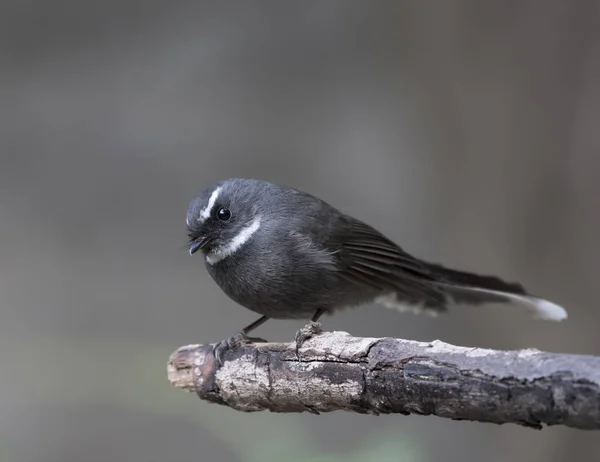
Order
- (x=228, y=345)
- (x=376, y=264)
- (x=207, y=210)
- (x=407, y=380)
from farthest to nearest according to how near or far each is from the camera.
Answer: (x=376, y=264), (x=207, y=210), (x=228, y=345), (x=407, y=380)

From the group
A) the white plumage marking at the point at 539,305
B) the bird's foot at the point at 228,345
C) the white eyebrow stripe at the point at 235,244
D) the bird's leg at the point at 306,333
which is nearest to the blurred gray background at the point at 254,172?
the white plumage marking at the point at 539,305

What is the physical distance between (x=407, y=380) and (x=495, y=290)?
1.99 metres

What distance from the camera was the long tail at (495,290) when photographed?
13.8ft

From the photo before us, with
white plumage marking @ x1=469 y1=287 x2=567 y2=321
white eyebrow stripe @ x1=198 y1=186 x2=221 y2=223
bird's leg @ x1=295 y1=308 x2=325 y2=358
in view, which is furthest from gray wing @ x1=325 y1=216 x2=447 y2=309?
bird's leg @ x1=295 y1=308 x2=325 y2=358

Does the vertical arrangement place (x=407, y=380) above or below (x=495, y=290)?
below

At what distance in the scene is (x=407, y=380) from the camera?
8.03 feet

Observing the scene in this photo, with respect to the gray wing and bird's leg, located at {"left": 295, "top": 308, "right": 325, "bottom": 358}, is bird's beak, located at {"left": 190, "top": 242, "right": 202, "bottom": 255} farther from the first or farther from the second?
bird's leg, located at {"left": 295, "top": 308, "right": 325, "bottom": 358}

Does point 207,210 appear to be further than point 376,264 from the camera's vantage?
No

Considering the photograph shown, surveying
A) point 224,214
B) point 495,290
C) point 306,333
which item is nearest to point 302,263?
point 224,214

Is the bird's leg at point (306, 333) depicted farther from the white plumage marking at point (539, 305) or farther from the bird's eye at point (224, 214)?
the white plumage marking at point (539, 305)

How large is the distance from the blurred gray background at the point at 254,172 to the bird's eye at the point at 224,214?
214 centimetres

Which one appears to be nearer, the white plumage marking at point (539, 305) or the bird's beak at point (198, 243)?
the bird's beak at point (198, 243)

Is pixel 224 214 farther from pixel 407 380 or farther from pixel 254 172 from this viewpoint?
pixel 254 172

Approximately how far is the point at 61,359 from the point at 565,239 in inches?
183
